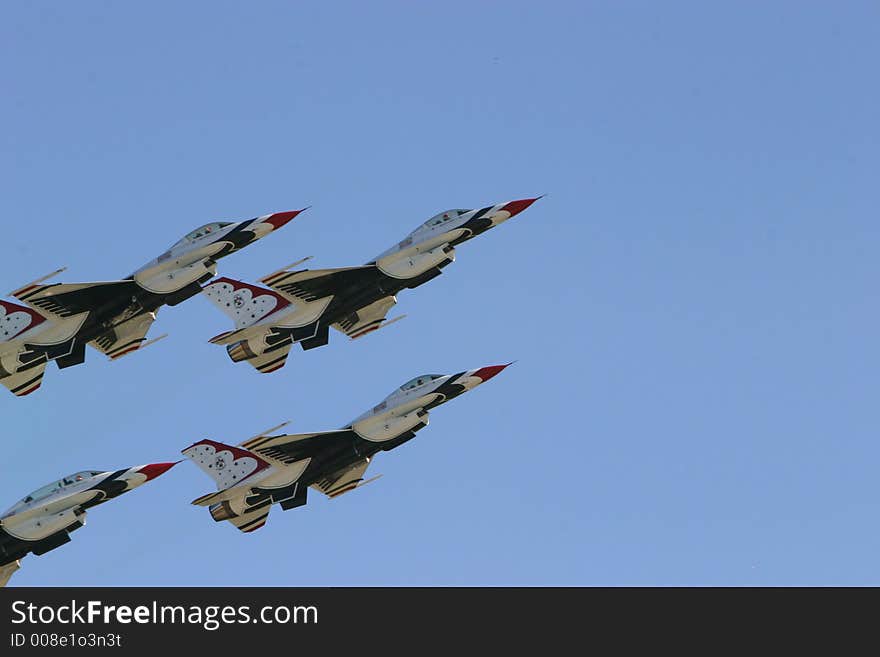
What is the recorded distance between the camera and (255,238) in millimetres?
67438

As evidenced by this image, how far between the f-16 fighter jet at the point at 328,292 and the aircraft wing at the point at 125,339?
2183 millimetres

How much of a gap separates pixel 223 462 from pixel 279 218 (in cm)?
774

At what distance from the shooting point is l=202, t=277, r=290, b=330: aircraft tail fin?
68.7 metres

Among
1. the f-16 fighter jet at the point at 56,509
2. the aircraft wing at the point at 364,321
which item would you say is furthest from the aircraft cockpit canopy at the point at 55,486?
the aircraft wing at the point at 364,321

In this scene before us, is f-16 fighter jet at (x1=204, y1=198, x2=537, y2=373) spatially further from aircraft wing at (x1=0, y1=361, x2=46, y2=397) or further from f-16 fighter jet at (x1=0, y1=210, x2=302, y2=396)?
aircraft wing at (x1=0, y1=361, x2=46, y2=397)

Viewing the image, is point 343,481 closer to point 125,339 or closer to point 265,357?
point 265,357

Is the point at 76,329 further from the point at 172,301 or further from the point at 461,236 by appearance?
the point at 461,236

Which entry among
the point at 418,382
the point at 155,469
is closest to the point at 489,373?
the point at 418,382

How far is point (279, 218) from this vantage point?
221 feet
